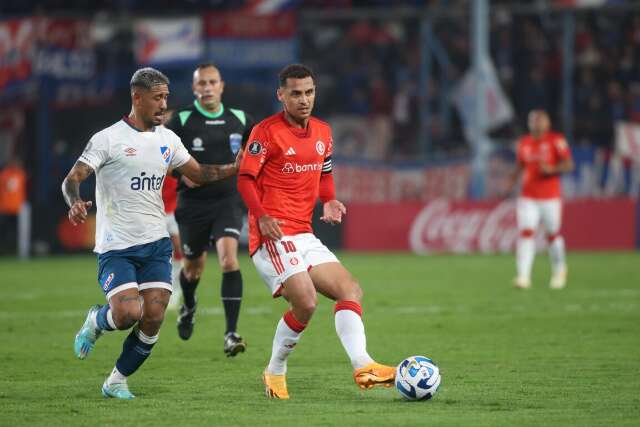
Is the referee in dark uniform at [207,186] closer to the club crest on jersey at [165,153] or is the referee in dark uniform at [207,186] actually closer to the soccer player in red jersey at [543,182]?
the club crest on jersey at [165,153]

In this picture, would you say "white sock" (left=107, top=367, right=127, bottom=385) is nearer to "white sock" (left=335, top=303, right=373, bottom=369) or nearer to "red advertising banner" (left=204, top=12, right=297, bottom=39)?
"white sock" (left=335, top=303, right=373, bottom=369)

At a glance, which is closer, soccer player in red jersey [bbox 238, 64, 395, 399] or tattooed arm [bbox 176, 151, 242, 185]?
soccer player in red jersey [bbox 238, 64, 395, 399]

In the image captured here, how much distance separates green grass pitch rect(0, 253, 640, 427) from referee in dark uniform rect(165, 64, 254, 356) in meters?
0.78

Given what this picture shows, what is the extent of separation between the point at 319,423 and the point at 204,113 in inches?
195

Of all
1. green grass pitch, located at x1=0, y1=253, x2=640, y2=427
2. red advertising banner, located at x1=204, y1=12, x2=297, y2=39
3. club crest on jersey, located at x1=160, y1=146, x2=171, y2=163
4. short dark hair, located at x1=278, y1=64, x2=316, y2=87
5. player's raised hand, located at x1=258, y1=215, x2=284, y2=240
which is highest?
red advertising banner, located at x1=204, y1=12, x2=297, y2=39

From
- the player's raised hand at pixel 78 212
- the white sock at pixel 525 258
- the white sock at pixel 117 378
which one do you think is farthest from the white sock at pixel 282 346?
the white sock at pixel 525 258

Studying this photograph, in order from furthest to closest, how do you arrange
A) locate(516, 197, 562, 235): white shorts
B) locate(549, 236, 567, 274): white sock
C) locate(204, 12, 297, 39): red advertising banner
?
locate(204, 12, 297, 39): red advertising banner → locate(516, 197, 562, 235): white shorts → locate(549, 236, 567, 274): white sock

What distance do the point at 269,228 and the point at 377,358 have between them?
2.47m

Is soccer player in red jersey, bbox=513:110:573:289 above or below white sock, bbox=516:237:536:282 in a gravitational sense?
above

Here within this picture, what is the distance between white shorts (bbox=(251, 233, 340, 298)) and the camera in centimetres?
815

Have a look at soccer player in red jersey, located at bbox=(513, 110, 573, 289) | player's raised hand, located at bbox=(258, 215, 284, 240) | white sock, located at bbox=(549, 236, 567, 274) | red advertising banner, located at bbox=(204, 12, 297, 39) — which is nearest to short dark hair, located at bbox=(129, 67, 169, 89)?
player's raised hand, located at bbox=(258, 215, 284, 240)

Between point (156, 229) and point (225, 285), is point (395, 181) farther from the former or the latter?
point (156, 229)

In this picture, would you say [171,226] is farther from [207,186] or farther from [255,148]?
[255,148]

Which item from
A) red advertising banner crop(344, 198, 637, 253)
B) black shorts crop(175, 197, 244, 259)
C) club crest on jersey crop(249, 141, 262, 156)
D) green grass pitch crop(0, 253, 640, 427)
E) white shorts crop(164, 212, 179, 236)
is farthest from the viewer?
red advertising banner crop(344, 198, 637, 253)
